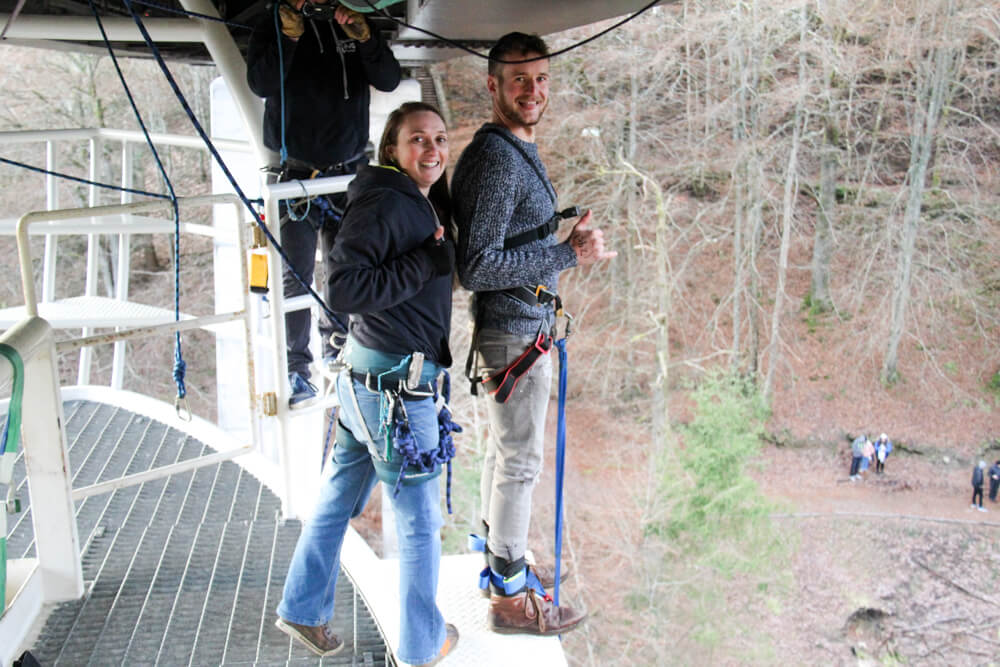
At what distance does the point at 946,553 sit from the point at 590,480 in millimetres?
6357

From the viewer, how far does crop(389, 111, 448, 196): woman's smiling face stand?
216 centimetres

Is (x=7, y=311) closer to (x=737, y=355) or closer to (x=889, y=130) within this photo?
(x=737, y=355)

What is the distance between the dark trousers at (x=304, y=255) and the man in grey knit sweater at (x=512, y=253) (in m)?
0.86

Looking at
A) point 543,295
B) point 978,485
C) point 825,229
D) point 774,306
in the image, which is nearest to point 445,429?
point 543,295

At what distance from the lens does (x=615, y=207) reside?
51.9 ft

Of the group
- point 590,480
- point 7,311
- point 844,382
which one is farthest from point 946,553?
point 7,311

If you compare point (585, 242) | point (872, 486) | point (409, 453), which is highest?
point (585, 242)

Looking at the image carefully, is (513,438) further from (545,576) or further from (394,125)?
(394,125)

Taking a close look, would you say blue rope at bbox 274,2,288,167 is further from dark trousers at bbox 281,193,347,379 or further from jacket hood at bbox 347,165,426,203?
jacket hood at bbox 347,165,426,203

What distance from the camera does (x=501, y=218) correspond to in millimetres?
2264

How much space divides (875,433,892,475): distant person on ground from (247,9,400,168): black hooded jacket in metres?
14.9

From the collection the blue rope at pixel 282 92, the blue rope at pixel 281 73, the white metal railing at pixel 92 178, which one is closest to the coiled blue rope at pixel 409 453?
the blue rope at pixel 282 92

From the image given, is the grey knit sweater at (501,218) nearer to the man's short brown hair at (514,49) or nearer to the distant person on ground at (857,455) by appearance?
the man's short brown hair at (514,49)

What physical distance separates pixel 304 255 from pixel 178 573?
1.30 metres
